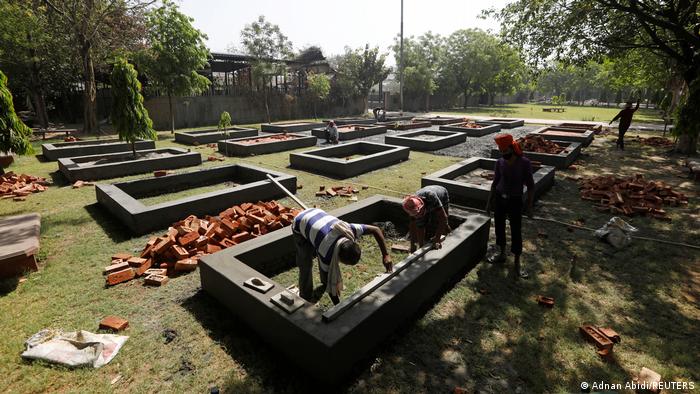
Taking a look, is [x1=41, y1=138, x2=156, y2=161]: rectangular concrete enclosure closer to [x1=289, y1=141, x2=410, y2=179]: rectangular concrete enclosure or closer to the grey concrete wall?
[x1=289, y1=141, x2=410, y2=179]: rectangular concrete enclosure

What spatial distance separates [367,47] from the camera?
3644 cm

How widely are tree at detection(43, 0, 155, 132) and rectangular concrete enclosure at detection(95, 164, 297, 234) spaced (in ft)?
49.8

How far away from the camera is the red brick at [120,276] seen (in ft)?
15.3

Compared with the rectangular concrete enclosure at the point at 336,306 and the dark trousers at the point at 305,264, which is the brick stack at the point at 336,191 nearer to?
the rectangular concrete enclosure at the point at 336,306

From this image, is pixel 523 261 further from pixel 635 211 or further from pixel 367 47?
pixel 367 47

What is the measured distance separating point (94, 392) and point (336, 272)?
2.36m

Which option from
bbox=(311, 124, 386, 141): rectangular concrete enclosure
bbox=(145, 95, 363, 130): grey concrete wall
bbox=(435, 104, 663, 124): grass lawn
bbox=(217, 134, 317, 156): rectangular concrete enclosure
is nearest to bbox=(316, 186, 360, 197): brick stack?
bbox=(217, 134, 317, 156): rectangular concrete enclosure

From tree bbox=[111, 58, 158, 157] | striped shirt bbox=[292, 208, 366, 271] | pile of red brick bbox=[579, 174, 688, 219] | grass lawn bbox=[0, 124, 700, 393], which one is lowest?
grass lawn bbox=[0, 124, 700, 393]

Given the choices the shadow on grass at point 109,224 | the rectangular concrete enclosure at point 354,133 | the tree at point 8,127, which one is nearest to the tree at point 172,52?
the rectangular concrete enclosure at point 354,133

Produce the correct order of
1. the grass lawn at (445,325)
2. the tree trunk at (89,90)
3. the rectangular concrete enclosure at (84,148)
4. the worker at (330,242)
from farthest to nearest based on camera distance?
the tree trunk at (89,90)
the rectangular concrete enclosure at (84,148)
the worker at (330,242)
the grass lawn at (445,325)

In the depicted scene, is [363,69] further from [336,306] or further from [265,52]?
[336,306]

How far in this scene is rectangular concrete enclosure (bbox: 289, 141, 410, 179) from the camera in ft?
35.3

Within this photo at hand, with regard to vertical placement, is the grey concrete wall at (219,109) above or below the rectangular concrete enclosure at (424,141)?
above

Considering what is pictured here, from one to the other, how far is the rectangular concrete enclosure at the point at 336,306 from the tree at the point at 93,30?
67.8 ft
